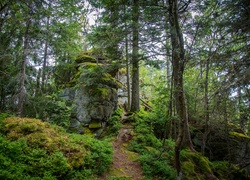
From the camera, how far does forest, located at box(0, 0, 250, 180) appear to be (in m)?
4.82

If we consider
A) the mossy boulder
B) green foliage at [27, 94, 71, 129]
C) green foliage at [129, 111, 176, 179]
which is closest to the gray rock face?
green foliage at [27, 94, 71, 129]

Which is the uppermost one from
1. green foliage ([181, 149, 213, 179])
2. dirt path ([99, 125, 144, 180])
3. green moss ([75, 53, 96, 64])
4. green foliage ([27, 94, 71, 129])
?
green moss ([75, 53, 96, 64])

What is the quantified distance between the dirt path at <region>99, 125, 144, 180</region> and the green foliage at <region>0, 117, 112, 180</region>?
1.48 ft

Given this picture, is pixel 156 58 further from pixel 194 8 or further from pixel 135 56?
pixel 194 8

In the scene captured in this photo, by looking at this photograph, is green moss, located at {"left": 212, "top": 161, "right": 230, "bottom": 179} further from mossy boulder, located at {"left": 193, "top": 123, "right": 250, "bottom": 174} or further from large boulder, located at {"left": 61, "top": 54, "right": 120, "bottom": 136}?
large boulder, located at {"left": 61, "top": 54, "right": 120, "bottom": 136}

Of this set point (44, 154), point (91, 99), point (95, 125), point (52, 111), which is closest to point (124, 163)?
point (95, 125)

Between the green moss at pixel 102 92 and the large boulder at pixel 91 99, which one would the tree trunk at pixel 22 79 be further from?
the green moss at pixel 102 92

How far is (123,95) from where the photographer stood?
13.4m

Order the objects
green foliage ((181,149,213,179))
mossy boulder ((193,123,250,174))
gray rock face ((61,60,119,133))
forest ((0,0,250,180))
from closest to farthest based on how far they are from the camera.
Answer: forest ((0,0,250,180)) < green foliage ((181,149,213,179)) < gray rock face ((61,60,119,133)) < mossy boulder ((193,123,250,174))

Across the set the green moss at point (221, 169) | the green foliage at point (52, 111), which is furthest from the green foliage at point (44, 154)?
the green moss at point (221, 169)

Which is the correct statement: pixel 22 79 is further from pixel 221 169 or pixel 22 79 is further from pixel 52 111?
pixel 221 169

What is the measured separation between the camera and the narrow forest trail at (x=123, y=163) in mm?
5816

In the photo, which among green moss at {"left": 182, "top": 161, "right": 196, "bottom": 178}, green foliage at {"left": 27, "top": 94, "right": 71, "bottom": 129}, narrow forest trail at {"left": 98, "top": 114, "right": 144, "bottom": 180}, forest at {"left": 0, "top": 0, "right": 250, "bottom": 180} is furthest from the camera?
green foliage at {"left": 27, "top": 94, "right": 71, "bottom": 129}

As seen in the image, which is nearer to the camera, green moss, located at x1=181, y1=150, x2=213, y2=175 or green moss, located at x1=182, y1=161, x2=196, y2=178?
green moss, located at x1=182, y1=161, x2=196, y2=178
